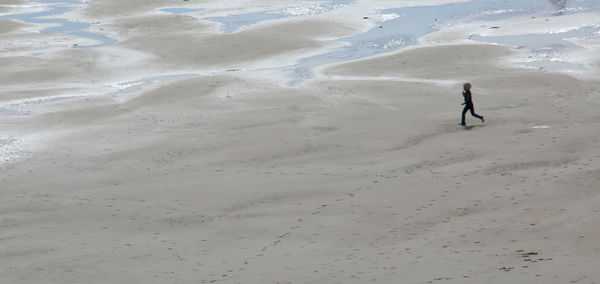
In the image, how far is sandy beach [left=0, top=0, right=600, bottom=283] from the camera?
36.0 ft

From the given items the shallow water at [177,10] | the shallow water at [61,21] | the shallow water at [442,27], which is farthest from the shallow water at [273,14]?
the shallow water at [61,21]

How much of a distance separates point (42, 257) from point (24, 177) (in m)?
5.11

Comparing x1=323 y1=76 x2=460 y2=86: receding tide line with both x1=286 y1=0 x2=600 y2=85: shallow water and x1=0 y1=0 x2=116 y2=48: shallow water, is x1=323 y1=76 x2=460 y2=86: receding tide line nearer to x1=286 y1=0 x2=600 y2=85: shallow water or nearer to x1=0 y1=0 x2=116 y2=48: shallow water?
x1=286 y1=0 x2=600 y2=85: shallow water

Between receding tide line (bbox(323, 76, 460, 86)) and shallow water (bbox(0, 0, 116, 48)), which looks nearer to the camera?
receding tide line (bbox(323, 76, 460, 86))

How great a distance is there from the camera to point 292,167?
16469 millimetres

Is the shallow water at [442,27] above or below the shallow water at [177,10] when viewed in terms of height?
below

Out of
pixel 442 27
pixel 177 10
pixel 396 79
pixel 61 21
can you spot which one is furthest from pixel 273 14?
pixel 396 79

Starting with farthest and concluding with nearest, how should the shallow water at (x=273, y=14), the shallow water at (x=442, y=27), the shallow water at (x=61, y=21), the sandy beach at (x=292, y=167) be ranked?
the shallow water at (x=273, y=14) → the shallow water at (x=61, y=21) → the shallow water at (x=442, y=27) → the sandy beach at (x=292, y=167)

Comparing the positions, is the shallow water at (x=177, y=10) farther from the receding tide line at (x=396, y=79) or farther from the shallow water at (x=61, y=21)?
the receding tide line at (x=396, y=79)

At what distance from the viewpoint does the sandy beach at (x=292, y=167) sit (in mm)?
10984

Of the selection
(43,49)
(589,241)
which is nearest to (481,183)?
(589,241)

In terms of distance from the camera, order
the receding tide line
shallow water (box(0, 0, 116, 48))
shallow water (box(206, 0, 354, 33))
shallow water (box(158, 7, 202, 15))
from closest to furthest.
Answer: the receding tide line, shallow water (box(0, 0, 116, 48)), shallow water (box(206, 0, 354, 33)), shallow water (box(158, 7, 202, 15))

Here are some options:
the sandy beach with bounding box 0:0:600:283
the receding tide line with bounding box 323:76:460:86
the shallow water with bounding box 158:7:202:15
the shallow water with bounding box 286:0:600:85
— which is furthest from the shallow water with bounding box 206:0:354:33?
the receding tide line with bounding box 323:76:460:86

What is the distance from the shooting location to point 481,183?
46.5 ft
